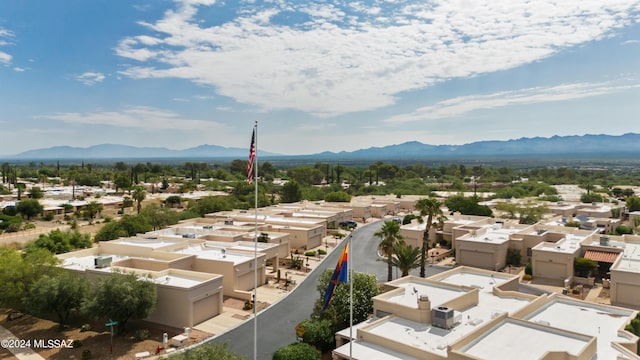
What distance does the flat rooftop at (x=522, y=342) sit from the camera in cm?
2125

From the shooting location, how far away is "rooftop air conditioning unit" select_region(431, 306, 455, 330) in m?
25.3

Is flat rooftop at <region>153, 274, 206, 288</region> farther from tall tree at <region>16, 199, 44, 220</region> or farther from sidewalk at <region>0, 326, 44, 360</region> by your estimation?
tall tree at <region>16, 199, 44, 220</region>

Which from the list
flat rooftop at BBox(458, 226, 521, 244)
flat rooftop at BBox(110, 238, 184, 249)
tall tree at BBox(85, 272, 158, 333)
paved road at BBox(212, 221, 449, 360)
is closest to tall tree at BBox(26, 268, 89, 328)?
tall tree at BBox(85, 272, 158, 333)

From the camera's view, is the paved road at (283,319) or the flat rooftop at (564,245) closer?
the paved road at (283,319)

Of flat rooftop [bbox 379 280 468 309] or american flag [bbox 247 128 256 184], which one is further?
flat rooftop [bbox 379 280 468 309]

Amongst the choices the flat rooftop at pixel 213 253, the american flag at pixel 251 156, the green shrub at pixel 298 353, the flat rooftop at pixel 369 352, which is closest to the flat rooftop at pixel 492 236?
the flat rooftop at pixel 213 253

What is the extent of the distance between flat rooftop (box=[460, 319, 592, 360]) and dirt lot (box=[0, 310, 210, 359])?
1851cm

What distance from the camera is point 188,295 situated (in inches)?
1260

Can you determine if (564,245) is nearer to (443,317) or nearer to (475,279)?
(475,279)

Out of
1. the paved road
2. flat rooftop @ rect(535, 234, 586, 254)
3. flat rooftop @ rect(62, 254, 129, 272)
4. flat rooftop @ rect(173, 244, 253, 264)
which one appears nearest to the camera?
the paved road

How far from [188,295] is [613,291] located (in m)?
34.7

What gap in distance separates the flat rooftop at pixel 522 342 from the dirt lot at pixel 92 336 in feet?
60.7

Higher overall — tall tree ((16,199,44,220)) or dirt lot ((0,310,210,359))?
tall tree ((16,199,44,220))

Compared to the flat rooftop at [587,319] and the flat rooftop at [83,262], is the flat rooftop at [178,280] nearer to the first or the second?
the flat rooftop at [83,262]
